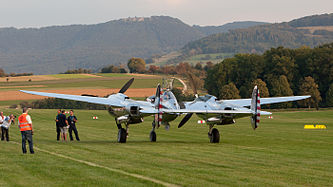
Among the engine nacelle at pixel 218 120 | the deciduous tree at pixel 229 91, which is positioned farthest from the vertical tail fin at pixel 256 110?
the deciduous tree at pixel 229 91

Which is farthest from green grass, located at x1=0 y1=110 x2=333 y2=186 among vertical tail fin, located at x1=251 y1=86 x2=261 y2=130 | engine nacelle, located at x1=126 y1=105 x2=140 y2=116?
engine nacelle, located at x1=126 y1=105 x2=140 y2=116

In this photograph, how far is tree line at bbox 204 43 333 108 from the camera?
9919cm

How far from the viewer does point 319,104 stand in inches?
4055

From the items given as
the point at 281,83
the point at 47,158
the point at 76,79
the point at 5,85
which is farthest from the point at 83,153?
the point at 76,79

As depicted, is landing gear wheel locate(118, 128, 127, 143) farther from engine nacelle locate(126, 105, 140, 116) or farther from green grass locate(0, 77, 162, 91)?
green grass locate(0, 77, 162, 91)

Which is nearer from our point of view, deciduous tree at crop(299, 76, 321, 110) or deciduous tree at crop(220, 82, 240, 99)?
deciduous tree at crop(299, 76, 321, 110)

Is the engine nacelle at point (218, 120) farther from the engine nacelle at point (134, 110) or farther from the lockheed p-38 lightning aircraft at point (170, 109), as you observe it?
the engine nacelle at point (134, 110)

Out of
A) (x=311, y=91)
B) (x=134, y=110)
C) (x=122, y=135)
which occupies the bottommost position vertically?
(x=122, y=135)

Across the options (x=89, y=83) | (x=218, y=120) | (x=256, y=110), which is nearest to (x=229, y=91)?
(x=89, y=83)

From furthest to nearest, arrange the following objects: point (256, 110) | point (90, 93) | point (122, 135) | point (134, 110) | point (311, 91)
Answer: point (90, 93) < point (311, 91) < point (122, 135) < point (134, 110) < point (256, 110)

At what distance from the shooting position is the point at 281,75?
3996 inches

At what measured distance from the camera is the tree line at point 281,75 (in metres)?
99.2

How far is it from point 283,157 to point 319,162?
1834mm

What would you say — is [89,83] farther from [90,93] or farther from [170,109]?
[170,109]
